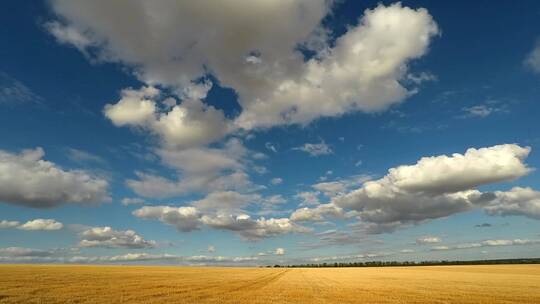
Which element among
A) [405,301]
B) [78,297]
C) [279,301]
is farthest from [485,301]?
[78,297]

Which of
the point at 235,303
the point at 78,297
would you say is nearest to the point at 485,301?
the point at 235,303

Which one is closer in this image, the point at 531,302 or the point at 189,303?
the point at 189,303

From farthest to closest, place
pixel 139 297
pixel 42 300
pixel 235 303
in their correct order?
pixel 139 297 → pixel 235 303 → pixel 42 300

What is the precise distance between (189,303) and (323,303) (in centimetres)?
903

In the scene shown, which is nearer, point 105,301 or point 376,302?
point 105,301

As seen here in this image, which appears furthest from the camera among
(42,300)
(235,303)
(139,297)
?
(139,297)

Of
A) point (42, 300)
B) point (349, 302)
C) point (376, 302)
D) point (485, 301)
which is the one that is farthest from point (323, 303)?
point (42, 300)

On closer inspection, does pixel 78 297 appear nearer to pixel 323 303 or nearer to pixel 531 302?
pixel 323 303

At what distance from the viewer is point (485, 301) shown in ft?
96.7

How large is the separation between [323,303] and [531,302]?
622 inches

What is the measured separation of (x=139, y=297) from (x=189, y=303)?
4.87 m

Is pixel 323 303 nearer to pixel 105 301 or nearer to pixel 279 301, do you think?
pixel 279 301

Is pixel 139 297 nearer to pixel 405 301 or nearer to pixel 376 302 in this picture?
pixel 376 302

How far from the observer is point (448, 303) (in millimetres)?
27891
